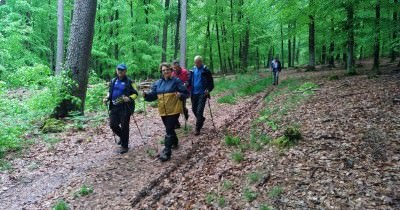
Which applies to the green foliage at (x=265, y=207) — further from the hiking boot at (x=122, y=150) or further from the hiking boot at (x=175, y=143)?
the hiking boot at (x=122, y=150)

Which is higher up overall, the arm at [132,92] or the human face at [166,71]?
the human face at [166,71]

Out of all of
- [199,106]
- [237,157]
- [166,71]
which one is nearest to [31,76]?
[166,71]

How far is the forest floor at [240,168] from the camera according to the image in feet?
16.1

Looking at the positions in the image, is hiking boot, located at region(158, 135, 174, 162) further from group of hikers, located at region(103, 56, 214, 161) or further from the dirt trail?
the dirt trail

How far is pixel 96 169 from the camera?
7215 millimetres

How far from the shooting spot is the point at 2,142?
7.82 meters

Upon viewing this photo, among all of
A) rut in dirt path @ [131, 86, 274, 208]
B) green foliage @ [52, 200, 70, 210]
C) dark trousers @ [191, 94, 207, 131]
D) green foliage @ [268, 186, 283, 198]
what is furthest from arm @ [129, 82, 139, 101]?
green foliage @ [268, 186, 283, 198]

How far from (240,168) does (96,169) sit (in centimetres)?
331

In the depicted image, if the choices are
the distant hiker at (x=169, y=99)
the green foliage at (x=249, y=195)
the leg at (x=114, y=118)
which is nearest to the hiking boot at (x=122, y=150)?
the leg at (x=114, y=118)

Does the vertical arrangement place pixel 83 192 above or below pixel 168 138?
below

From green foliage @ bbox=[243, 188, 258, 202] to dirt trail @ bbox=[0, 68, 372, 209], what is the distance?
4.60 feet

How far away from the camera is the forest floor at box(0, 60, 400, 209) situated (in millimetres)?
4895

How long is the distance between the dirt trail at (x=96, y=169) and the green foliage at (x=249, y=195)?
1401 millimetres

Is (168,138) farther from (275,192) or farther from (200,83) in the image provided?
(275,192)
